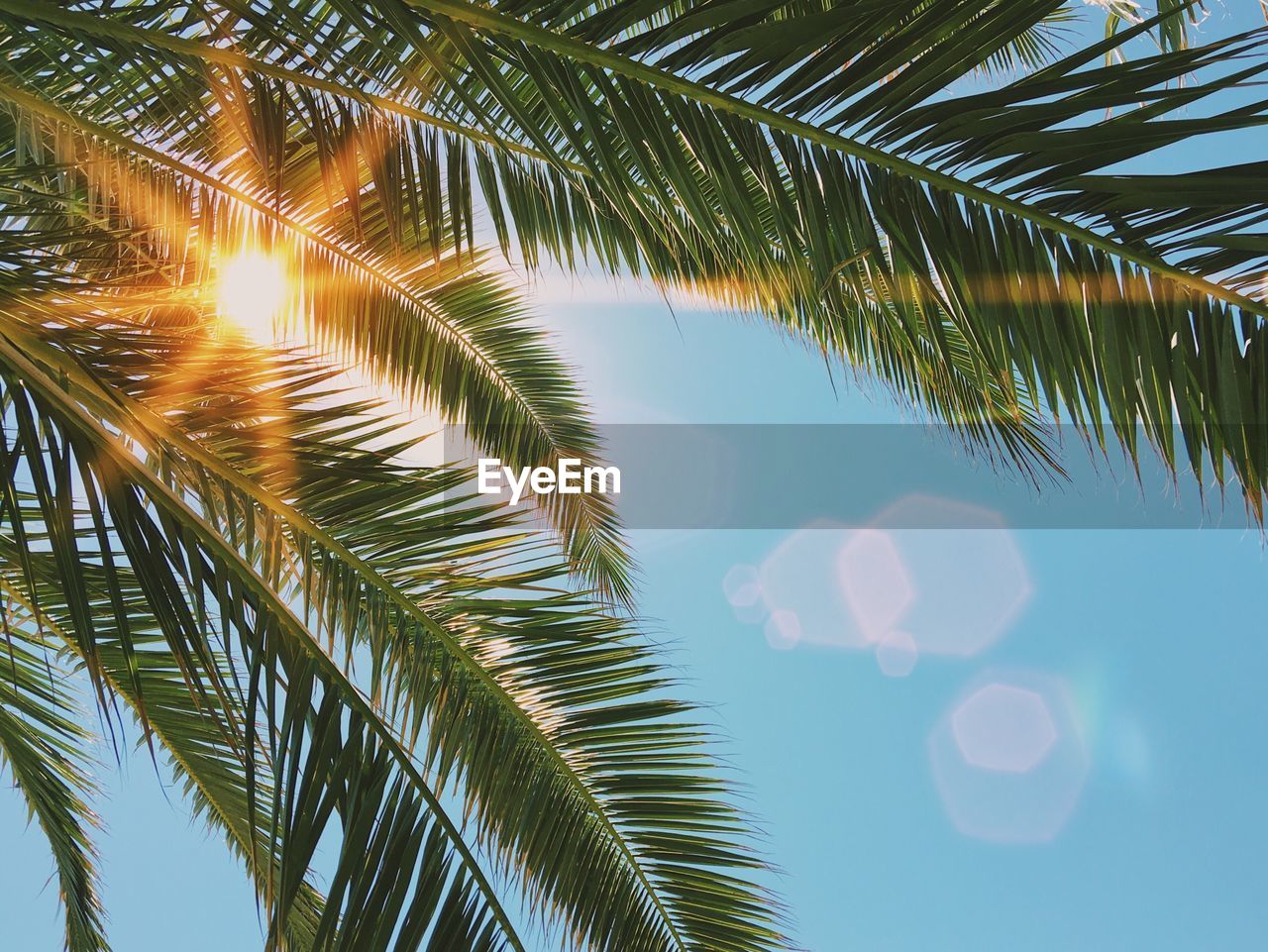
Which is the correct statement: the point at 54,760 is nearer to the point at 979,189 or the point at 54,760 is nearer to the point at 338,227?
the point at 338,227

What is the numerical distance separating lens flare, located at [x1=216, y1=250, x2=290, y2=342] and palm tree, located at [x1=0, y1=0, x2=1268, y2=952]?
6 centimetres

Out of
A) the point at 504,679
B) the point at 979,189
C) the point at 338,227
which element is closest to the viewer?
the point at 979,189

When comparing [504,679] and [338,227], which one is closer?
[504,679]

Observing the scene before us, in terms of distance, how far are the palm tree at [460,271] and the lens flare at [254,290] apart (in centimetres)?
6

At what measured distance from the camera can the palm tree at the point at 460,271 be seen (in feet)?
4.19

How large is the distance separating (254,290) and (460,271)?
4.27 ft

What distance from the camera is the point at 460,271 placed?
238cm

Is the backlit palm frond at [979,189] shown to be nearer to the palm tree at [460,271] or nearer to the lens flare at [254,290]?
the palm tree at [460,271]

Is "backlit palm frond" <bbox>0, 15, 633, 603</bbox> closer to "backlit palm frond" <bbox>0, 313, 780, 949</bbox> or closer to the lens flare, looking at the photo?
the lens flare

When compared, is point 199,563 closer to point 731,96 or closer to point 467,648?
point 467,648

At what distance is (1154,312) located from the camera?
1253mm

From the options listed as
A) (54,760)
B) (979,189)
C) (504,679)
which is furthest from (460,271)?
(54,760)

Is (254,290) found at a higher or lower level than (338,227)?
lower

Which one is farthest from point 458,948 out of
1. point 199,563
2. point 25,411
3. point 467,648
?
point 25,411
